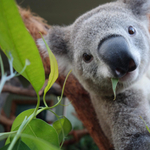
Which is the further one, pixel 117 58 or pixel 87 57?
pixel 87 57

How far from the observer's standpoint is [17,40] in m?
0.41

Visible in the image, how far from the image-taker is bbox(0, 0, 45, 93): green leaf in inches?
14.4

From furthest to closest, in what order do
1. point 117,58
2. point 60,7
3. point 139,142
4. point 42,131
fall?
point 60,7, point 139,142, point 117,58, point 42,131

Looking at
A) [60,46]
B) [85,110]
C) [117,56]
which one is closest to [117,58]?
[117,56]

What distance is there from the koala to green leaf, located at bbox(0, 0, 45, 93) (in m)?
0.48

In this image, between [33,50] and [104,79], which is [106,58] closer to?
[104,79]

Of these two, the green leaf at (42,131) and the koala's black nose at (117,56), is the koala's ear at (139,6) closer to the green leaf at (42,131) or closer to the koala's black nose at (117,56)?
the koala's black nose at (117,56)

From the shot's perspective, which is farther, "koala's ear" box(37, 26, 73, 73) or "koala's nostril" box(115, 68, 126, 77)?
"koala's ear" box(37, 26, 73, 73)

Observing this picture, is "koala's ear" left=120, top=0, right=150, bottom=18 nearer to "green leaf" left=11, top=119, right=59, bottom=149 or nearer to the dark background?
"green leaf" left=11, top=119, right=59, bottom=149

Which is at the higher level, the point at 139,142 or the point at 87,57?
the point at 87,57

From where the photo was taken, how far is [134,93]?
4.06ft

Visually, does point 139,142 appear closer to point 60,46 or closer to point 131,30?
point 131,30

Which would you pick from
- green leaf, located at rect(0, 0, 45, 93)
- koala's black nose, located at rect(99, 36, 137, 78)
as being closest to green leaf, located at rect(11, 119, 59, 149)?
green leaf, located at rect(0, 0, 45, 93)

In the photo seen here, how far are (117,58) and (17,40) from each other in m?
0.53
